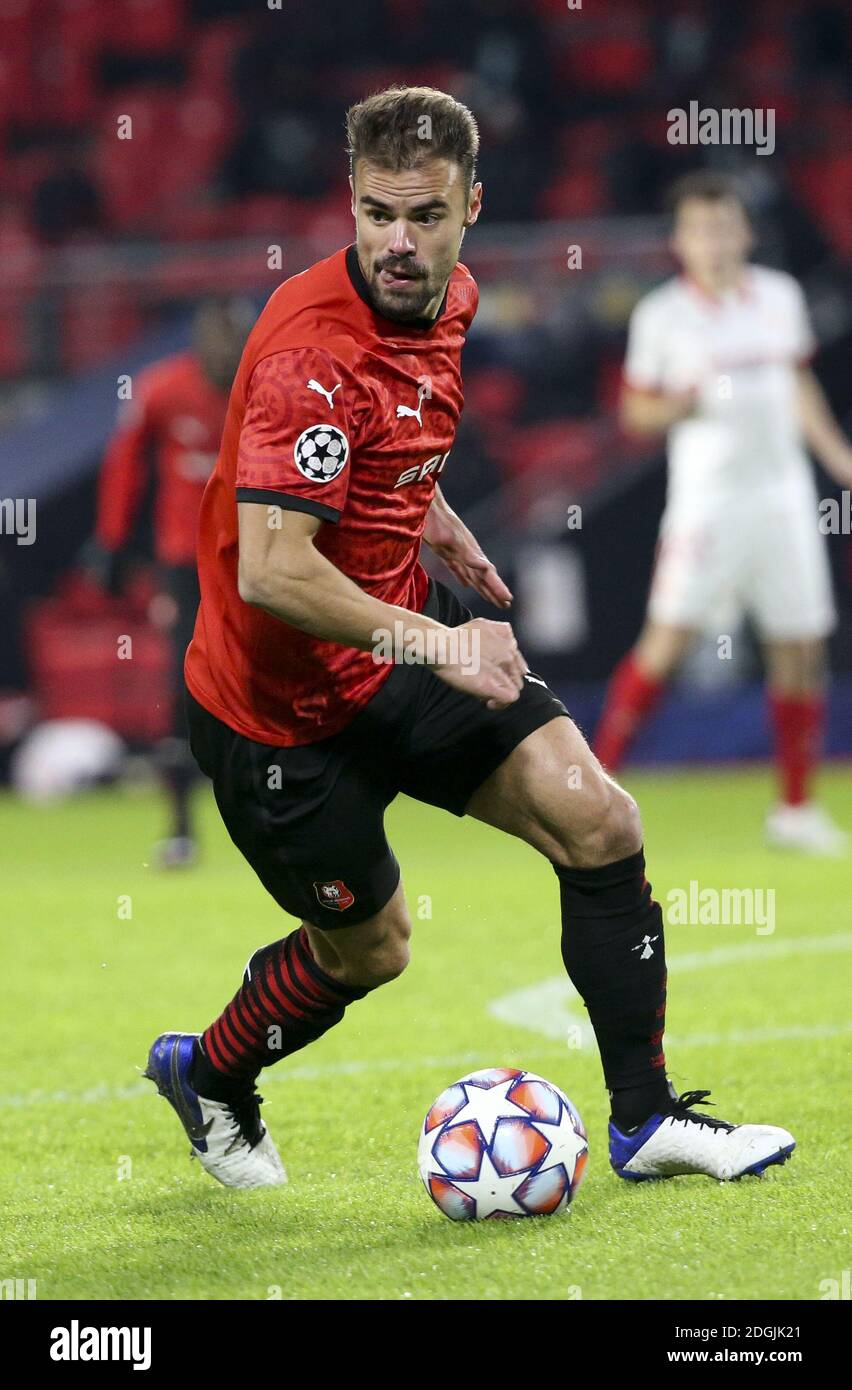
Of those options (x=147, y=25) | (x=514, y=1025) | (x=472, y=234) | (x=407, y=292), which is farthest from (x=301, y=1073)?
(x=147, y=25)

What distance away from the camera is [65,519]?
11.9 meters

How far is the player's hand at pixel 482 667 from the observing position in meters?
3.25

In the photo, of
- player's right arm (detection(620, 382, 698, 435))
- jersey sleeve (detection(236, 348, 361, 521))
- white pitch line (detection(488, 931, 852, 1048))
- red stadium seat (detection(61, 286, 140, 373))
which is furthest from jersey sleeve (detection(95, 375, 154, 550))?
jersey sleeve (detection(236, 348, 361, 521))

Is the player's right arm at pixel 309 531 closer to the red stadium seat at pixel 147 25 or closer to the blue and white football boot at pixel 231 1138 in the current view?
the blue and white football boot at pixel 231 1138

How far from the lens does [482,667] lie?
3.26m

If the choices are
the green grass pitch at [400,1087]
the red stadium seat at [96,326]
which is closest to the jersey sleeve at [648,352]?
the green grass pitch at [400,1087]

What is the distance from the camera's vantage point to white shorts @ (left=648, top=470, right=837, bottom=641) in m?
8.45

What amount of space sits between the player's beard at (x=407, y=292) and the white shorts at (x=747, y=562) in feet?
17.0

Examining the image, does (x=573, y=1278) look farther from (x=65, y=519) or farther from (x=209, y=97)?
(x=209, y=97)

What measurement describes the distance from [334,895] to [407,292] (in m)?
1.08

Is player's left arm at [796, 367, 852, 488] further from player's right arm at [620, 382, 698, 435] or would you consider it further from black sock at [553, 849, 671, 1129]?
black sock at [553, 849, 671, 1129]

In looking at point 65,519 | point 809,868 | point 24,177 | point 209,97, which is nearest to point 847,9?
point 209,97

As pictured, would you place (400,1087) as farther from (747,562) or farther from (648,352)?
(648,352)

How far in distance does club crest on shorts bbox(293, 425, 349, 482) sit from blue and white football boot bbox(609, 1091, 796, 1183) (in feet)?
4.38
